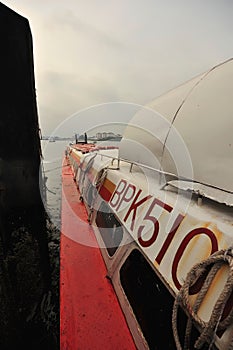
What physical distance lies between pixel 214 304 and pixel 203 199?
0.76 meters

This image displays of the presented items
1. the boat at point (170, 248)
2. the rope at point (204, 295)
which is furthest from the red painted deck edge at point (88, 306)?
the rope at point (204, 295)

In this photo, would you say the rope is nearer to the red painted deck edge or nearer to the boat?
the boat

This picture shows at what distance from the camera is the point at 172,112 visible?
2.24 metres

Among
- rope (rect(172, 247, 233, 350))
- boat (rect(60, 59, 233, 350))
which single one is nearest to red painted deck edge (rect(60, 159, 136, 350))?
boat (rect(60, 59, 233, 350))

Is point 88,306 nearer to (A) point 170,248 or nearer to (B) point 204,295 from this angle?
(A) point 170,248

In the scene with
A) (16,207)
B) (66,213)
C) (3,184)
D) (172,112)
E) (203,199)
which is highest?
(172,112)

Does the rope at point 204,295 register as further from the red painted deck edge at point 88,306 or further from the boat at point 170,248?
the red painted deck edge at point 88,306

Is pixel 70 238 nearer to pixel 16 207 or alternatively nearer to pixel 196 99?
pixel 16 207

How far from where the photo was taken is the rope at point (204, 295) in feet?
2.94

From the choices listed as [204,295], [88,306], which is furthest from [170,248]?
[88,306]

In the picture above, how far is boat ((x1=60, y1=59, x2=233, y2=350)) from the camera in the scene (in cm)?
104

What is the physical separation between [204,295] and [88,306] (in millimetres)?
1311

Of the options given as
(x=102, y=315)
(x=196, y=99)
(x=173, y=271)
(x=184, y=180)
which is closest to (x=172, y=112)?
(x=196, y=99)

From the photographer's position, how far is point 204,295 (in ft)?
3.33
